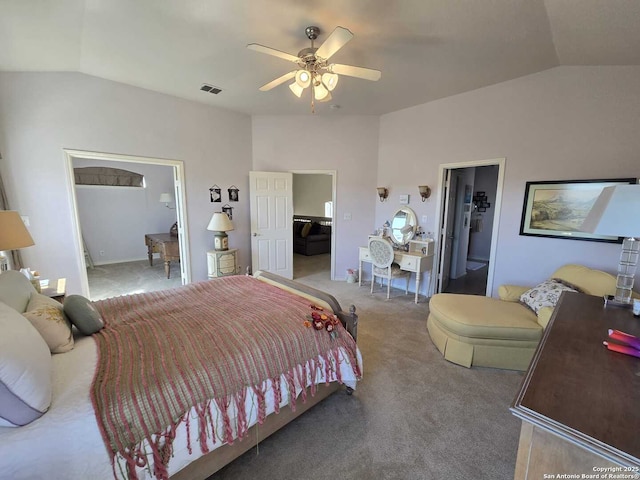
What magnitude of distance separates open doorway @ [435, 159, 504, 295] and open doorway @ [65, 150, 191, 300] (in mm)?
4475

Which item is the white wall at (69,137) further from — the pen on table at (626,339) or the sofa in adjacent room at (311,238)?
the pen on table at (626,339)

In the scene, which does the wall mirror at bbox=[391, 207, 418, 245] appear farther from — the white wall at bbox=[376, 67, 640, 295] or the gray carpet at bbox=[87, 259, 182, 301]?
the gray carpet at bbox=[87, 259, 182, 301]

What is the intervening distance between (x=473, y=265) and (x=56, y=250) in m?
7.60

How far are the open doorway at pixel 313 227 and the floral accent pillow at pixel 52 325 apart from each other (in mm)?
3807

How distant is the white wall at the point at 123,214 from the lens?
231 inches

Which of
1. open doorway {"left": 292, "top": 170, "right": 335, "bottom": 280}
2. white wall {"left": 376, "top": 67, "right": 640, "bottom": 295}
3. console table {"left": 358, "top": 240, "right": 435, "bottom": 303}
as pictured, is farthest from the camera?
open doorway {"left": 292, "top": 170, "right": 335, "bottom": 280}

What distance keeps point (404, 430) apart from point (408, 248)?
2.95 m

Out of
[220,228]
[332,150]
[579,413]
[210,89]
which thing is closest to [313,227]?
[332,150]

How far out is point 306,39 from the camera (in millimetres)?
2377

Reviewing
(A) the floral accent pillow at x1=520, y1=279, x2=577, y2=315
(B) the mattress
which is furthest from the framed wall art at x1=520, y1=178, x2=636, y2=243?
(B) the mattress

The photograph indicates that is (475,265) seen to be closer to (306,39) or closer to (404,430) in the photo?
(404,430)

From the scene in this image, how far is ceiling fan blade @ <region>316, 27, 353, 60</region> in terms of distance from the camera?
170cm

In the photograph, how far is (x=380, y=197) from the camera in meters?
4.82

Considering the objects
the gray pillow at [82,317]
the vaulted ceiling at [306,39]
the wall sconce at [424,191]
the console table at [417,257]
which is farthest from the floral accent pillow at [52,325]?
the wall sconce at [424,191]
